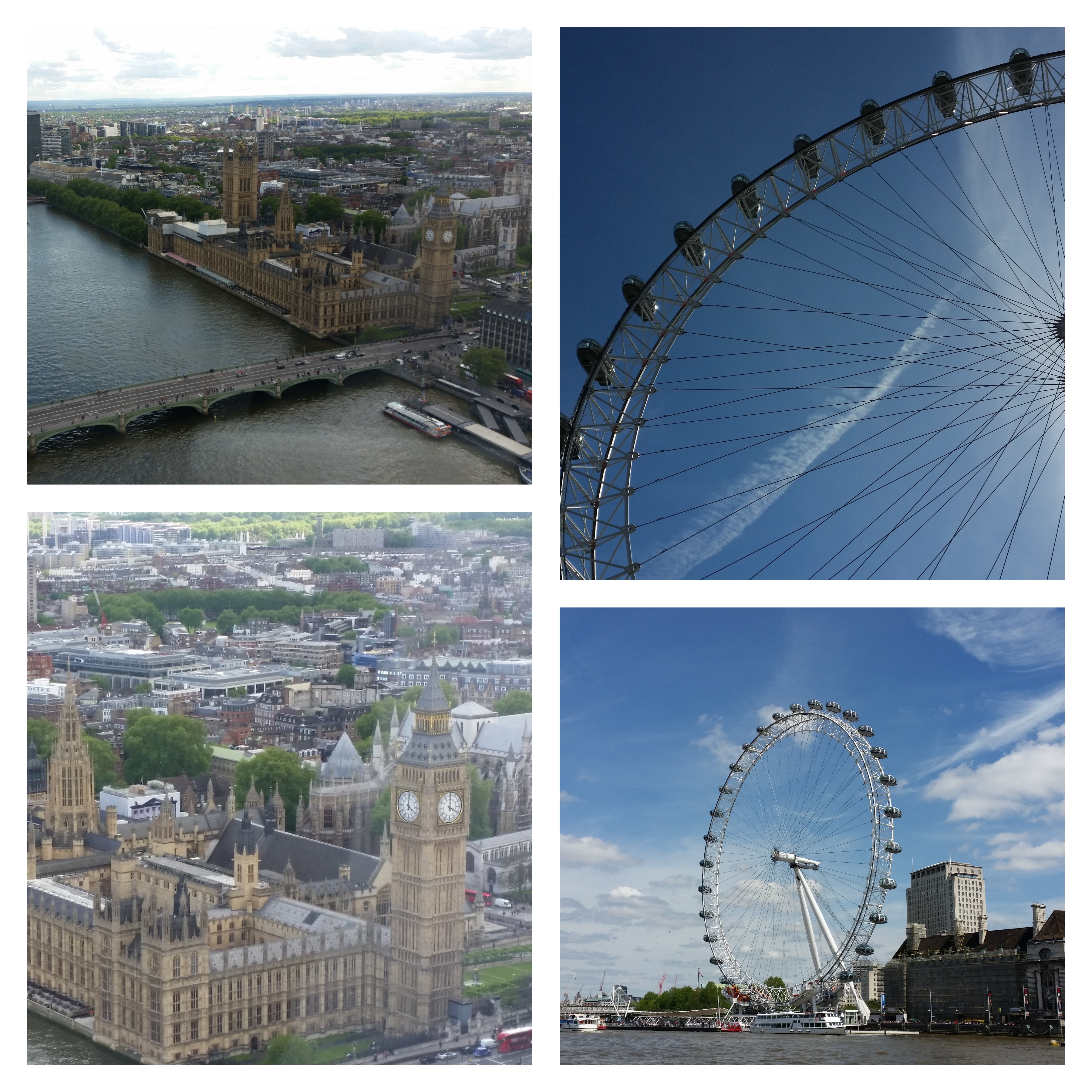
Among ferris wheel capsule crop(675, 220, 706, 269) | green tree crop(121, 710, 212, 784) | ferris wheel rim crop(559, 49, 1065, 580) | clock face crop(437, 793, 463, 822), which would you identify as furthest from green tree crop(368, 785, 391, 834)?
ferris wheel capsule crop(675, 220, 706, 269)

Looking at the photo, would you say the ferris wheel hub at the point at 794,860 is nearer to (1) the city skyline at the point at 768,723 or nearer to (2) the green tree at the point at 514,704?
(1) the city skyline at the point at 768,723

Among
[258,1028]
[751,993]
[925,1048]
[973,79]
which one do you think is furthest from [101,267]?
[925,1048]

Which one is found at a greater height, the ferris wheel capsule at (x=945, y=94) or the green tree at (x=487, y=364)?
the ferris wheel capsule at (x=945, y=94)

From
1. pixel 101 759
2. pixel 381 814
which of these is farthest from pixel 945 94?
pixel 101 759

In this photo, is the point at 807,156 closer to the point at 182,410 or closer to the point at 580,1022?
the point at 182,410

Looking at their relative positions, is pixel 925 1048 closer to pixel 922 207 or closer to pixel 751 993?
pixel 751 993

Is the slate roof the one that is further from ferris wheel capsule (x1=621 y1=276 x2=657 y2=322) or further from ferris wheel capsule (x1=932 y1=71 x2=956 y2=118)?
ferris wheel capsule (x1=932 y1=71 x2=956 y2=118)

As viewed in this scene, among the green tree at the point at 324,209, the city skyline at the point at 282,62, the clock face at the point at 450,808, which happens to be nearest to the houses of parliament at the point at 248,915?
the clock face at the point at 450,808
